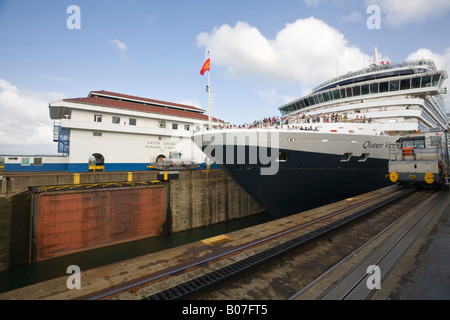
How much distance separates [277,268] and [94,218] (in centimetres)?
1291

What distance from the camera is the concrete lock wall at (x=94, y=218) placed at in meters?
11.7

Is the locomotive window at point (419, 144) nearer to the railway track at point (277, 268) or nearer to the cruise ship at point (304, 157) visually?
the cruise ship at point (304, 157)

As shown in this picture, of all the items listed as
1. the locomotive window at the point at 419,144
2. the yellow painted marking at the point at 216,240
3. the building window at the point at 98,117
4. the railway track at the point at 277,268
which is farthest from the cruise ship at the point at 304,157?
the building window at the point at 98,117

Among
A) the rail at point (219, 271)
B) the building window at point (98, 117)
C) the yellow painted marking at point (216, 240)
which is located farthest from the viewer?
the building window at point (98, 117)

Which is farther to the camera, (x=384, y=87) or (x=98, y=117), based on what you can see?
(x=98, y=117)

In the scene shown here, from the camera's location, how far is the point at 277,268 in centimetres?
464

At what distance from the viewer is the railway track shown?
3713 mm

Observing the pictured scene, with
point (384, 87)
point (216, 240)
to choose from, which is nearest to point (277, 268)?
point (216, 240)

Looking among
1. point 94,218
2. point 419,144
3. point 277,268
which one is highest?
point 419,144

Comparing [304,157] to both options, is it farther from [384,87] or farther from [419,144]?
[384,87]

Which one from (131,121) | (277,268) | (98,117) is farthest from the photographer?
(131,121)

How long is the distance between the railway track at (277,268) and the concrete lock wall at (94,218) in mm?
11523
